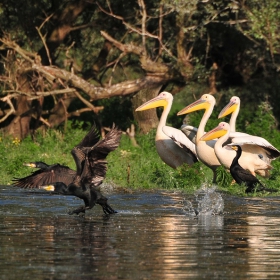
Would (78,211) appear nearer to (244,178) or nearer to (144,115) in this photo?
(244,178)

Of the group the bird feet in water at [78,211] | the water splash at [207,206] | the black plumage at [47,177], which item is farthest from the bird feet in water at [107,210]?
the water splash at [207,206]

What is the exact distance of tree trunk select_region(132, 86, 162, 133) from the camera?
21.6 meters

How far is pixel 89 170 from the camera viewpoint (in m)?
11.5

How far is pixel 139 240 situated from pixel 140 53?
11482mm

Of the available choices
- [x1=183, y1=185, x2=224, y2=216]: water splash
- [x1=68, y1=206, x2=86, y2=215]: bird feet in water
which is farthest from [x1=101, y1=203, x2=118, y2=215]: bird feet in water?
[x1=183, y1=185, x2=224, y2=216]: water splash

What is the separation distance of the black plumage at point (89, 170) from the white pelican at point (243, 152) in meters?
3.70

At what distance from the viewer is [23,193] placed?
44.8ft

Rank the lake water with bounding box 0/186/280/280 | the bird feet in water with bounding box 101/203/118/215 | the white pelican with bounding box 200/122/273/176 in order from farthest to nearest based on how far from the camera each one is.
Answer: the white pelican with bounding box 200/122/273/176 → the bird feet in water with bounding box 101/203/118/215 → the lake water with bounding box 0/186/280/280

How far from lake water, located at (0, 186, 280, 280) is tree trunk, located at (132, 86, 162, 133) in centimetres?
851

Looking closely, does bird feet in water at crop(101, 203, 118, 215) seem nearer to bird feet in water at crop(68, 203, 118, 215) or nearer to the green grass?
bird feet in water at crop(68, 203, 118, 215)

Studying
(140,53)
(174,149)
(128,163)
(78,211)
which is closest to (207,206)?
(78,211)

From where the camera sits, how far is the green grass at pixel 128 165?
1498cm

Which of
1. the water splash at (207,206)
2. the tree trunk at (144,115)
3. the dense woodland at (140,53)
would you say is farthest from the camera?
the tree trunk at (144,115)

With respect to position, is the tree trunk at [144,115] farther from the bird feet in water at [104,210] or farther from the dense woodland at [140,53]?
the bird feet in water at [104,210]
